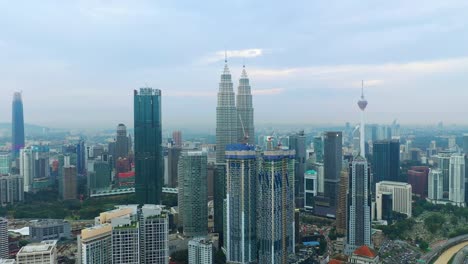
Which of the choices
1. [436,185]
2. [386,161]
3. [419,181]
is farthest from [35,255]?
[419,181]

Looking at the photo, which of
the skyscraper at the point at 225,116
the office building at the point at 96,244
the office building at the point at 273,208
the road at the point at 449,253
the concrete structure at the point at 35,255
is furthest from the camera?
the skyscraper at the point at 225,116

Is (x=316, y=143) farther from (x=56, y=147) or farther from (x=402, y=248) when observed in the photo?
(x=56, y=147)

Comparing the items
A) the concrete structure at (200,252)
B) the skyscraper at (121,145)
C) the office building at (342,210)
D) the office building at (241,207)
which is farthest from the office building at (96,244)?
the skyscraper at (121,145)

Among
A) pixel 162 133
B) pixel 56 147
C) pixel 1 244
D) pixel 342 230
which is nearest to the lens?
pixel 1 244

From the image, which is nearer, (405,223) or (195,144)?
(405,223)

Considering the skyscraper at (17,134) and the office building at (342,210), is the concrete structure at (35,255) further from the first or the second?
the skyscraper at (17,134)

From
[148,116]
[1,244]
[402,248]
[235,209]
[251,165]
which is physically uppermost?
[148,116]

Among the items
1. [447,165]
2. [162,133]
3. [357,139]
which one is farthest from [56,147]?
[447,165]
